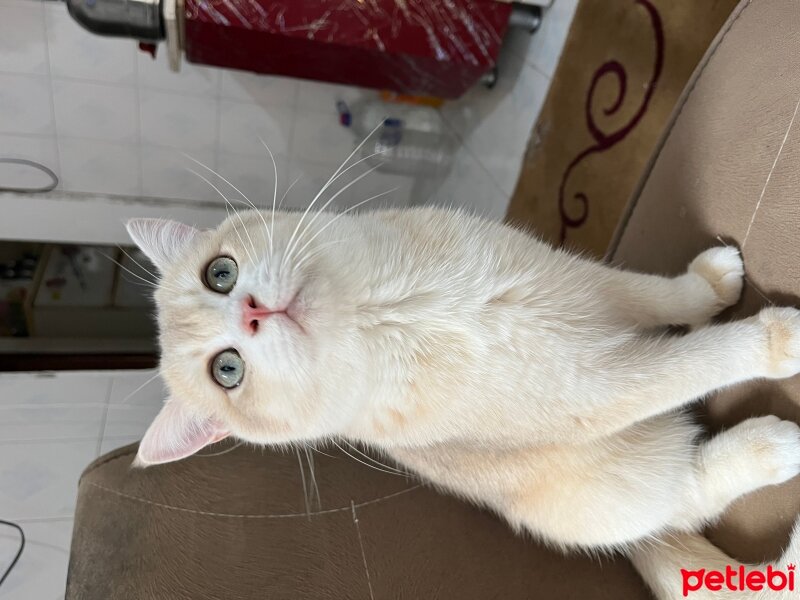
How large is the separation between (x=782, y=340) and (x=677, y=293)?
8.1 inches

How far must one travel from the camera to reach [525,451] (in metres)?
0.98

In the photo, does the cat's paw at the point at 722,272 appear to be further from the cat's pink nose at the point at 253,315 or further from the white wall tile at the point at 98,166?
the white wall tile at the point at 98,166

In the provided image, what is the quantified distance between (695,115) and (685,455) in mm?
583

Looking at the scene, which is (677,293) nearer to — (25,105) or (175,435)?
(175,435)

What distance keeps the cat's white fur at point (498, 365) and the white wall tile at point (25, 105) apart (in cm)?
194

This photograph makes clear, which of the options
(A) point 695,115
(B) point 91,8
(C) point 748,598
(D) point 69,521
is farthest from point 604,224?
(D) point 69,521

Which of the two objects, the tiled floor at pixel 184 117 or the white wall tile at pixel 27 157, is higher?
the tiled floor at pixel 184 117

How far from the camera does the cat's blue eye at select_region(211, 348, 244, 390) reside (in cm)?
90

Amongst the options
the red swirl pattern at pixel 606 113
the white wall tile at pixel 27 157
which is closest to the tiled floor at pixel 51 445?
the white wall tile at pixel 27 157

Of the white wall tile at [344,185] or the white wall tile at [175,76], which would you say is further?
the white wall tile at [344,185]

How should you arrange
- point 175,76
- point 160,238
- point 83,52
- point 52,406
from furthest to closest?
point 175,76 → point 83,52 → point 52,406 → point 160,238

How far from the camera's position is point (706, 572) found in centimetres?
92

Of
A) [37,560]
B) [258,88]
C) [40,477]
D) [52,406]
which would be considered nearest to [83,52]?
[258,88]

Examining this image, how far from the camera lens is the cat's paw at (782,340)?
2.57 feet
